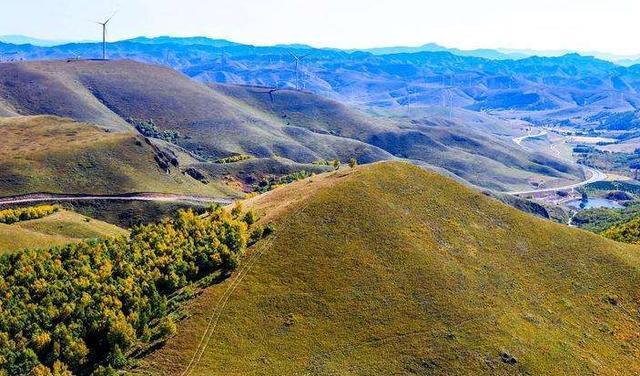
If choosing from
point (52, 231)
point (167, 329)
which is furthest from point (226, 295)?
point (52, 231)

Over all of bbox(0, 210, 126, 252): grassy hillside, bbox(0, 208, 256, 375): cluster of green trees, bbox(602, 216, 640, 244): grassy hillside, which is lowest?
bbox(0, 210, 126, 252): grassy hillside

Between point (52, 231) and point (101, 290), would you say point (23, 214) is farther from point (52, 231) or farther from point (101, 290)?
point (101, 290)

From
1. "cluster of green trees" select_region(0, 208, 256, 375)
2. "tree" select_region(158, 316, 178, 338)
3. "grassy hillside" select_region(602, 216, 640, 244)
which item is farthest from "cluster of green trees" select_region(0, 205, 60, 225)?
"grassy hillside" select_region(602, 216, 640, 244)

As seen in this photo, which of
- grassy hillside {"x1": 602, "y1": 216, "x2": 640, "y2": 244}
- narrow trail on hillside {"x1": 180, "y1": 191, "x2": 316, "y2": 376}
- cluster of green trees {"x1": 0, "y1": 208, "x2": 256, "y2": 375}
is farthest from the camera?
grassy hillside {"x1": 602, "y1": 216, "x2": 640, "y2": 244}

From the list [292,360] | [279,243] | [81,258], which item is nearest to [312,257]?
[279,243]

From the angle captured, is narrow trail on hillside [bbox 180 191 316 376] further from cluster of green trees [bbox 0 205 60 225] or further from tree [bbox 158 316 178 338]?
cluster of green trees [bbox 0 205 60 225]

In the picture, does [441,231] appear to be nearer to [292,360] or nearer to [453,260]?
[453,260]

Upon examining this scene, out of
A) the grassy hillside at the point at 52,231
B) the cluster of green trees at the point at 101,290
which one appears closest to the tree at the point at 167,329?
the cluster of green trees at the point at 101,290
